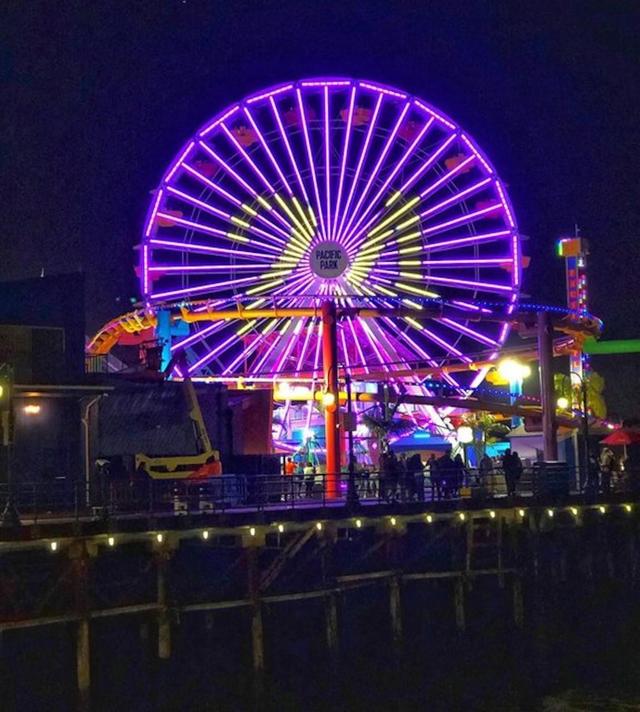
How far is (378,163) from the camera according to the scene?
181 ft

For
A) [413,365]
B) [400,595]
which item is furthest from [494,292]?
[400,595]

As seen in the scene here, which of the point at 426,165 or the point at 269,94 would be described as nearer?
the point at 269,94

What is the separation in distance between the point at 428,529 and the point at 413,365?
70.8ft

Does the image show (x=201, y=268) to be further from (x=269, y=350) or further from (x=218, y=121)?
(x=218, y=121)

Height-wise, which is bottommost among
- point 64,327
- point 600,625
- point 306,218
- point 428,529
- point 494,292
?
point 600,625

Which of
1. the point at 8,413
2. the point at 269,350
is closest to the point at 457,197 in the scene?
the point at 269,350

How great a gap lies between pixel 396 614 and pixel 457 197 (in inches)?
1129

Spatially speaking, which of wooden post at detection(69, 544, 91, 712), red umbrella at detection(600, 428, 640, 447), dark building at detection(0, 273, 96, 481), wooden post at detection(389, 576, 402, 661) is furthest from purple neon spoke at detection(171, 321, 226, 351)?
wooden post at detection(69, 544, 91, 712)

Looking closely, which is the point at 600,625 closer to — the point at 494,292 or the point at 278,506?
the point at 278,506

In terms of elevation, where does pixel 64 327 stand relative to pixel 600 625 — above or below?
above

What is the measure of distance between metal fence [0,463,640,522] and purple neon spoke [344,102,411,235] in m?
20.1

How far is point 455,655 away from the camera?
3097 cm

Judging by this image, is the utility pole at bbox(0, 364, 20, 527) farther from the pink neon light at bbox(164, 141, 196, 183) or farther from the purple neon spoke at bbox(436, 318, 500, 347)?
the purple neon spoke at bbox(436, 318, 500, 347)

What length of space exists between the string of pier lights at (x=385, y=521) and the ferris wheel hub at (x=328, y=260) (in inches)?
815
